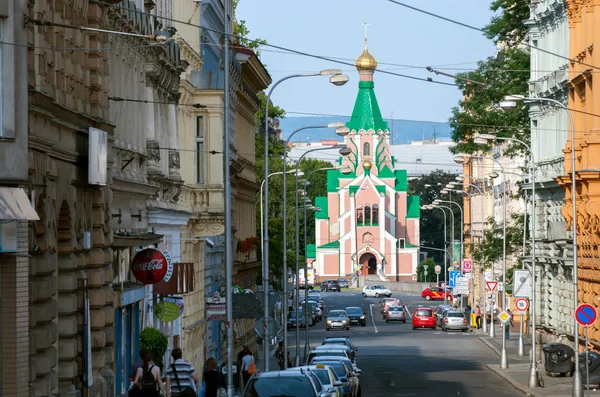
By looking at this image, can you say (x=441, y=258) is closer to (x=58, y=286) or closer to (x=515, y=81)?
(x=515, y=81)

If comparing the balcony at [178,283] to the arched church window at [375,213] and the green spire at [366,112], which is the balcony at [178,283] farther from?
the green spire at [366,112]

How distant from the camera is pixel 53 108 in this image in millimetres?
22266

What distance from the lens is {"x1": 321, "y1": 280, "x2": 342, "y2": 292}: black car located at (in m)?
154

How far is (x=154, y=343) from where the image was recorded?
106 ft

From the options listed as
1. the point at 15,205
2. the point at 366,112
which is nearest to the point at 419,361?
the point at 15,205

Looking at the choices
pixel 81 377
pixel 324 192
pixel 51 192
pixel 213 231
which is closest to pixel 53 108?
pixel 51 192

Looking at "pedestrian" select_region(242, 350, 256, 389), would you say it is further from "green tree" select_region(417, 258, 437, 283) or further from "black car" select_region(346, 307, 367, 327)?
"green tree" select_region(417, 258, 437, 283)

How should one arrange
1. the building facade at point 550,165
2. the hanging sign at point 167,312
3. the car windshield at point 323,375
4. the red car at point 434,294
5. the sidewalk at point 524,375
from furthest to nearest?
the red car at point 434,294
the building facade at point 550,165
the sidewalk at point 524,375
the hanging sign at point 167,312
the car windshield at point 323,375

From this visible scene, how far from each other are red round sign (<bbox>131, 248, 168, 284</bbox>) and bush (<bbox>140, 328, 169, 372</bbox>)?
245cm

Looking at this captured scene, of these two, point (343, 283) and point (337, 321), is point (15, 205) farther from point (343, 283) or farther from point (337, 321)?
point (343, 283)

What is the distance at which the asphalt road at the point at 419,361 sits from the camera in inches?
1786

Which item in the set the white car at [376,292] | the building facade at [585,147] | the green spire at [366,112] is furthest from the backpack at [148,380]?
the green spire at [366,112]

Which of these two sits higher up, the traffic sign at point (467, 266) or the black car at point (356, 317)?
the traffic sign at point (467, 266)

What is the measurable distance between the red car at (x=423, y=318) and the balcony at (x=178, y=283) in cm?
5420
